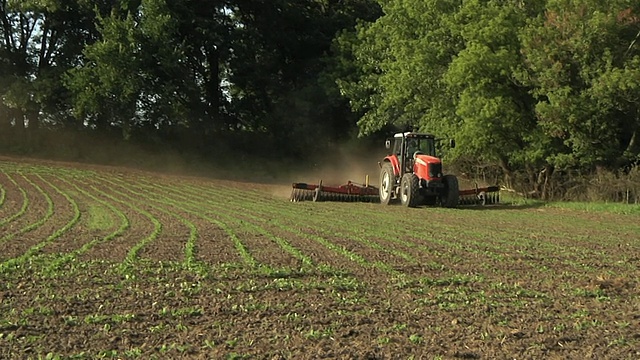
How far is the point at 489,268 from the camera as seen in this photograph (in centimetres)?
940

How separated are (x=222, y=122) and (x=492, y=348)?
3552 centimetres

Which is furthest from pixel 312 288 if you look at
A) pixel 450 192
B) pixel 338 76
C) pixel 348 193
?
pixel 338 76

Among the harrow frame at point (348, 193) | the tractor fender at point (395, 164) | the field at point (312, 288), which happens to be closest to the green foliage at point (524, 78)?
the harrow frame at point (348, 193)

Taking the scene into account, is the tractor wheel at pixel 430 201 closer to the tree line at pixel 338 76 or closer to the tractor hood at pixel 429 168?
the tractor hood at pixel 429 168

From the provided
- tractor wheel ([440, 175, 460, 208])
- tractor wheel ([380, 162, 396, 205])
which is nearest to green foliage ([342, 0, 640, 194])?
tractor wheel ([440, 175, 460, 208])

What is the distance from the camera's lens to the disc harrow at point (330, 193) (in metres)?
22.4

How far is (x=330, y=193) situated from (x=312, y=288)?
14917 millimetres

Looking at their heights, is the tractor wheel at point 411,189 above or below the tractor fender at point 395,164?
below

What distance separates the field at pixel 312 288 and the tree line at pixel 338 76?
698 cm

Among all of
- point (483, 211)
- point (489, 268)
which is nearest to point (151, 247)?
point (489, 268)

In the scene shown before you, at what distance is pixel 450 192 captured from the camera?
20734mm

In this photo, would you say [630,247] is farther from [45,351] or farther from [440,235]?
[45,351]

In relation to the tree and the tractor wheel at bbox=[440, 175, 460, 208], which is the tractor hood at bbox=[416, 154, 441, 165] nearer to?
the tractor wheel at bbox=[440, 175, 460, 208]

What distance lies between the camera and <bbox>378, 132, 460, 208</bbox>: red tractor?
20266 millimetres
